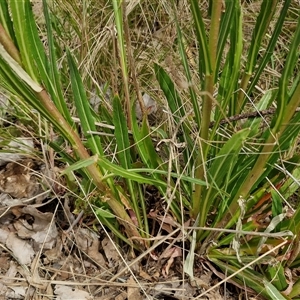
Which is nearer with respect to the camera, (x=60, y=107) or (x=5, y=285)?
(x=60, y=107)

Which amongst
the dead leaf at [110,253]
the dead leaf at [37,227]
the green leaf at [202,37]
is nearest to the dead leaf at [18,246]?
the dead leaf at [37,227]

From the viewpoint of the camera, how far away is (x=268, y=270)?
85 cm

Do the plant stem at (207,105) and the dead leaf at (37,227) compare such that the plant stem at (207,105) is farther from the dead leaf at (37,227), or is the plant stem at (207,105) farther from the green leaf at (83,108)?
the dead leaf at (37,227)

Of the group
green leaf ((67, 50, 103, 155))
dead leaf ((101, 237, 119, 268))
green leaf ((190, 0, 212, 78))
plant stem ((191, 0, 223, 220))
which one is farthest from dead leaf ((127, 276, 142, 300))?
green leaf ((190, 0, 212, 78))

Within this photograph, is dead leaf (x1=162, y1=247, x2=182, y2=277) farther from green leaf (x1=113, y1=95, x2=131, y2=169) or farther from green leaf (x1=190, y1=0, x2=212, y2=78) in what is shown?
green leaf (x1=190, y1=0, x2=212, y2=78)

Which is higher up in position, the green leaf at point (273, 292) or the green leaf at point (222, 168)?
the green leaf at point (222, 168)

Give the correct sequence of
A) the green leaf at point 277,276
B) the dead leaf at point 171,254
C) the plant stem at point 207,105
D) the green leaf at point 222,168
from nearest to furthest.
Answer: the plant stem at point 207,105, the green leaf at point 222,168, the green leaf at point 277,276, the dead leaf at point 171,254

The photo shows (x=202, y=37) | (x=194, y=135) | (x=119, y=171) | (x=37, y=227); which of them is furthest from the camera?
(x=37, y=227)

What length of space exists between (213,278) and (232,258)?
10 centimetres

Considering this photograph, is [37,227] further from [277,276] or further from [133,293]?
[277,276]

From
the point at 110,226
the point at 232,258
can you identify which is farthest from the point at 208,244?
the point at 110,226

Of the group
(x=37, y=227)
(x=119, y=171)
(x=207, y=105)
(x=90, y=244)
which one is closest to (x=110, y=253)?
(x=90, y=244)

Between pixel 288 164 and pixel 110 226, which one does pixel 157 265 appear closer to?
pixel 110 226

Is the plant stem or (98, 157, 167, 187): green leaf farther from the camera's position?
(98, 157, 167, 187): green leaf
